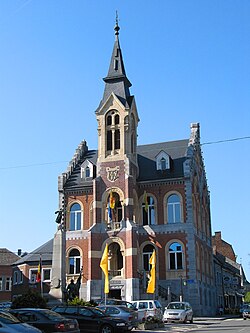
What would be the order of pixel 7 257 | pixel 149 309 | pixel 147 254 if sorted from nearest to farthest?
pixel 149 309, pixel 147 254, pixel 7 257

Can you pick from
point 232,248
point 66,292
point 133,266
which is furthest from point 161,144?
point 232,248

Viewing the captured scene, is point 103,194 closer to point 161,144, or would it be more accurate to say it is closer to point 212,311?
point 161,144

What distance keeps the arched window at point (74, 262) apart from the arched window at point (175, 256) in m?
9.31

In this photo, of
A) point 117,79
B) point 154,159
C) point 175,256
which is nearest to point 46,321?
point 175,256

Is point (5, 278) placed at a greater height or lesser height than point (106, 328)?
greater

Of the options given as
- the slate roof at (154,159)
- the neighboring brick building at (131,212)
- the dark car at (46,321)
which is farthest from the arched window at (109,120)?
the dark car at (46,321)

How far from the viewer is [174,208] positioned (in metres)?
48.7

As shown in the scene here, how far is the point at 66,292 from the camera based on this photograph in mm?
36625

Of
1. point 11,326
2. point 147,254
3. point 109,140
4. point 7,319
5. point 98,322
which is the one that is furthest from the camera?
point 109,140

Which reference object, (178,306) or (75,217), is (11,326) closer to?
(178,306)

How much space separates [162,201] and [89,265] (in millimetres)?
9521

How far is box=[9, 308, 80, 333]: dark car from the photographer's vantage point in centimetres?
1913

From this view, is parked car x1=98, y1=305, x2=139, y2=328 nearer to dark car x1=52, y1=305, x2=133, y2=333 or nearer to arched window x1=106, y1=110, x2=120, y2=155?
dark car x1=52, y1=305, x2=133, y2=333

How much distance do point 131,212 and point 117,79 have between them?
14839mm
